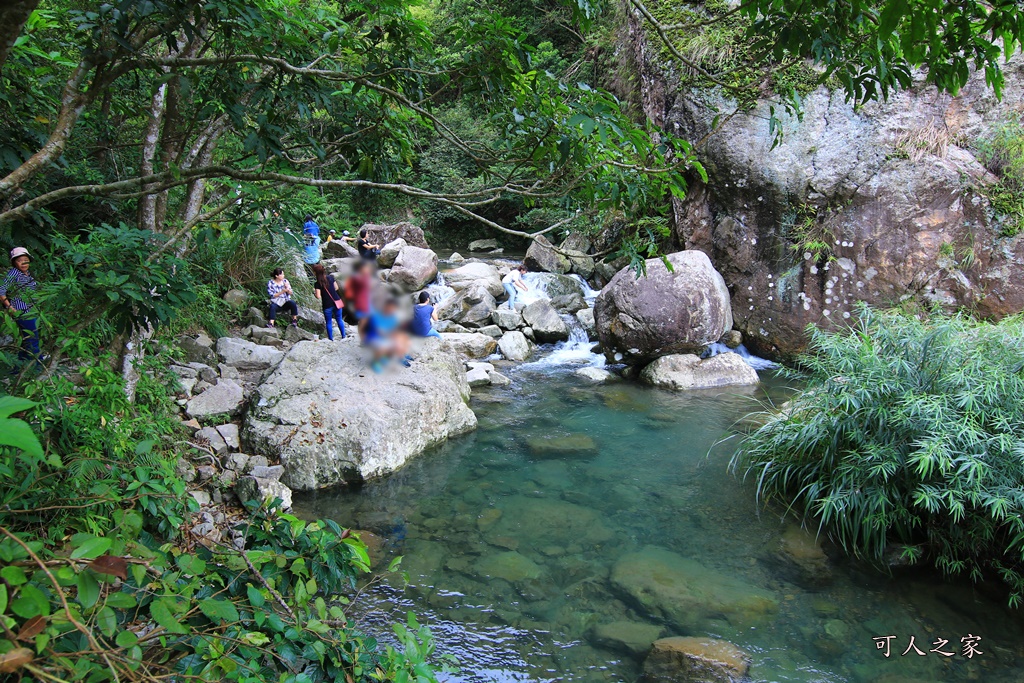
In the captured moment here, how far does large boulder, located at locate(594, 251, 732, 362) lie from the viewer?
995cm

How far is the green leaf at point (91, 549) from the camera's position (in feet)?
4.85

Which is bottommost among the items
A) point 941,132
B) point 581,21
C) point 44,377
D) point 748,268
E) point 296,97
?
point 44,377

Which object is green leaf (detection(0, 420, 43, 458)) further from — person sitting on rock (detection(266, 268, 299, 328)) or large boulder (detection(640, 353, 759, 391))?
large boulder (detection(640, 353, 759, 391))

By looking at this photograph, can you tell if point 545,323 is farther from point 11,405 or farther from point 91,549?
point 11,405

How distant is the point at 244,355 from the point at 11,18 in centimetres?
610

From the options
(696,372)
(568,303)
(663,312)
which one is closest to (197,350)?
(663,312)

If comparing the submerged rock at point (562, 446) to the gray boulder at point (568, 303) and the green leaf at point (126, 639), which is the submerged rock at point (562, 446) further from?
the green leaf at point (126, 639)

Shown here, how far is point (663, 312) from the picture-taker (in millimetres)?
9945

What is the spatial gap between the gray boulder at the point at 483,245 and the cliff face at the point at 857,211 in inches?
348

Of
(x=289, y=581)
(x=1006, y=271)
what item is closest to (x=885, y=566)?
(x=289, y=581)

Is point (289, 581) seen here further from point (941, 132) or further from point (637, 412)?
point (941, 132)

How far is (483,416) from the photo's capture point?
8.11 m

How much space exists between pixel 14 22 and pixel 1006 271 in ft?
41.5

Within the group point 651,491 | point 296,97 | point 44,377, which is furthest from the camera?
point 651,491
